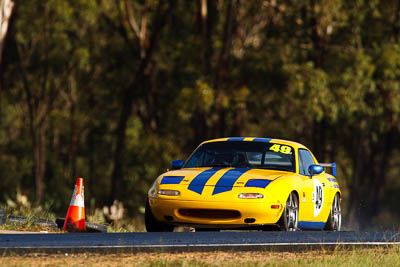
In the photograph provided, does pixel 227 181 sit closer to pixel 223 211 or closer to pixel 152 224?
pixel 223 211

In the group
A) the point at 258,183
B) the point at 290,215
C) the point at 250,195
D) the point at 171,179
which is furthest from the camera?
the point at 290,215

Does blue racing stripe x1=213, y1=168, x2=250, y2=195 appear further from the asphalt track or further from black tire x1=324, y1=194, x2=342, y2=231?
black tire x1=324, y1=194, x2=342, y2=231

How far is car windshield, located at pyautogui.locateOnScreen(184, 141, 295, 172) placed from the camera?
1286 cm

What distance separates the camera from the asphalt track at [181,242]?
9617 mm

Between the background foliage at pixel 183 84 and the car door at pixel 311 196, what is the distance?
15.7 m

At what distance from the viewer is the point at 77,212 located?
40.4 ft

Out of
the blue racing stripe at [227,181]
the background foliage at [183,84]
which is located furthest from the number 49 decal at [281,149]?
the background foliage at [183,84]

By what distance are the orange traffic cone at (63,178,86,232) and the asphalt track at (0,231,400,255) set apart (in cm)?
106

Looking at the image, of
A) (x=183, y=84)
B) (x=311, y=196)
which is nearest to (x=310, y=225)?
(x=311, y=196)

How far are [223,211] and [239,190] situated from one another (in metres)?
0.32

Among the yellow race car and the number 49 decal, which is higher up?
the number 49 decal

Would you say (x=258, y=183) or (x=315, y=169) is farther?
(x=315, y=169)

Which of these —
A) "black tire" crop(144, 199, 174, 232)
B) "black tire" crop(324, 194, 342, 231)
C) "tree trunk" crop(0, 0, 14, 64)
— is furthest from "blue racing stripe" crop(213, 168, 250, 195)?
"tree trunk" crop(0, 0, 14, 64)

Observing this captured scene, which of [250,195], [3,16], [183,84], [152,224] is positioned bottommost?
[152,224]
